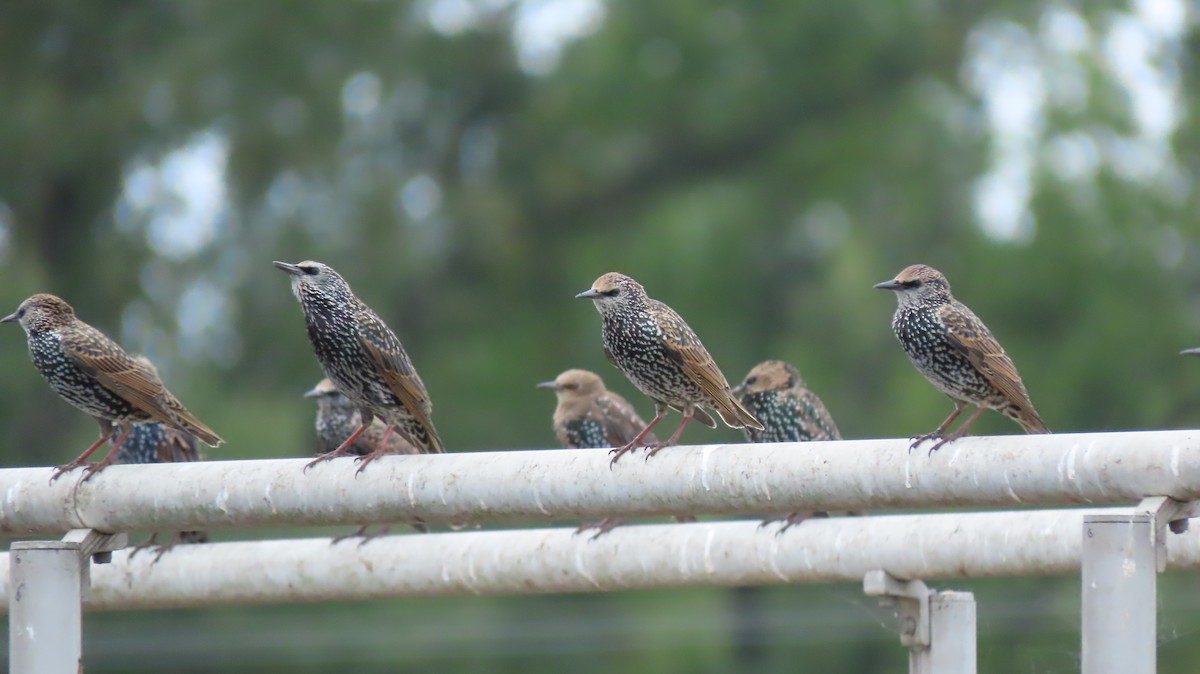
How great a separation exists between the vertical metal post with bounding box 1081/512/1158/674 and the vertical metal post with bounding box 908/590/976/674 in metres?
1.40

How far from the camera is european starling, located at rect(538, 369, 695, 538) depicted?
9.07 m

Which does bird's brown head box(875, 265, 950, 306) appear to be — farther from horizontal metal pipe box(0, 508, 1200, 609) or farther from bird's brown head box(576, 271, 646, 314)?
bird's brown head box(576, 271, 646, 314)

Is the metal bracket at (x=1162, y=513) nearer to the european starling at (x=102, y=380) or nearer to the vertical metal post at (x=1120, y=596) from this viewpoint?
the vertical metal post at (x=1120, y=596)

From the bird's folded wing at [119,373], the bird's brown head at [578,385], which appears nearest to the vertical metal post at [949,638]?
the bird's folded wing at [119,373]

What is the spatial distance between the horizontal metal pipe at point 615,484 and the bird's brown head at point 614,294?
1.27 m

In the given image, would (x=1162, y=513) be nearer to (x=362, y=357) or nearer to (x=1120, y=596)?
(x=1120, y=596)

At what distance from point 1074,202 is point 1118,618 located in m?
16.7

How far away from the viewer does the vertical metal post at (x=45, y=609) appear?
527cm

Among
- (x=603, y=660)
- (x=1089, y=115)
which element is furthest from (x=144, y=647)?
(x=1089, y=115)

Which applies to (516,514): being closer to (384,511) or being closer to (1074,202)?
(384,511)

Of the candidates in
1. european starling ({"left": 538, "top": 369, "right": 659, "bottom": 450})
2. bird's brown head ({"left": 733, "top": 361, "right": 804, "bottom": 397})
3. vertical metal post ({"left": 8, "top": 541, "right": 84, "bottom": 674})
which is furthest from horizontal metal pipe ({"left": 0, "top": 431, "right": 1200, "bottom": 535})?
european starling ({"left": 538, "top": 369, "right": 659, "bottom": 450})

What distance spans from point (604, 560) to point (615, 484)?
153 cm

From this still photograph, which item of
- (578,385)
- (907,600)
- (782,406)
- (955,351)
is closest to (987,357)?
(955,351)

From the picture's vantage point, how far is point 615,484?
5402 millimetres
